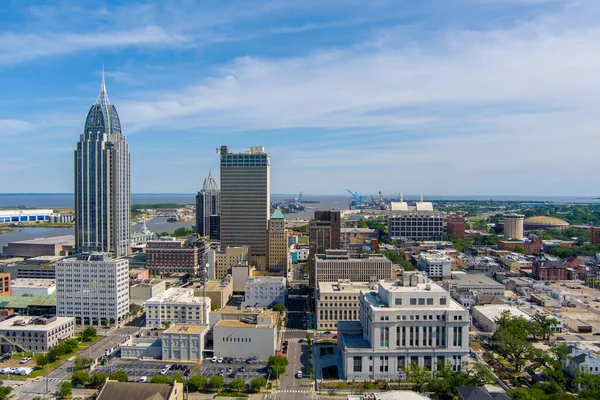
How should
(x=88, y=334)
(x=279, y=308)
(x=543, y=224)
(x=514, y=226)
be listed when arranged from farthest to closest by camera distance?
(x=543, y=224), (x=514, y=226), (x=279, y=308), (x=88, y=334)

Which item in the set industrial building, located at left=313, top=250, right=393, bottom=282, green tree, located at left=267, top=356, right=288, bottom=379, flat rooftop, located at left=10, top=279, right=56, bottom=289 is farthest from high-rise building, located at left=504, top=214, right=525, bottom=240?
flat rooftop, located at left=10, top=279, right=56, bottom=289

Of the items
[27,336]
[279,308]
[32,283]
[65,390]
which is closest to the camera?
[65,390]

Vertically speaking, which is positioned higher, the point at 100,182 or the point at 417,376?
the point at 100,182

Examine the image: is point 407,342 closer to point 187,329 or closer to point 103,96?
point 187,329

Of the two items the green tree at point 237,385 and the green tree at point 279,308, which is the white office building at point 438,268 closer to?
the green tree at point 279,308

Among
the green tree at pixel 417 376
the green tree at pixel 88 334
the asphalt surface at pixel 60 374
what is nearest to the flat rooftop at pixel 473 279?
the green tree at pixel 417 376

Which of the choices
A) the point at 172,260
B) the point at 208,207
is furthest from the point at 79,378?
the point at 208,207

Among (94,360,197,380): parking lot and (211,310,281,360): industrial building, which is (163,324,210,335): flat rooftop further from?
(94,360,197,380): parking lot
